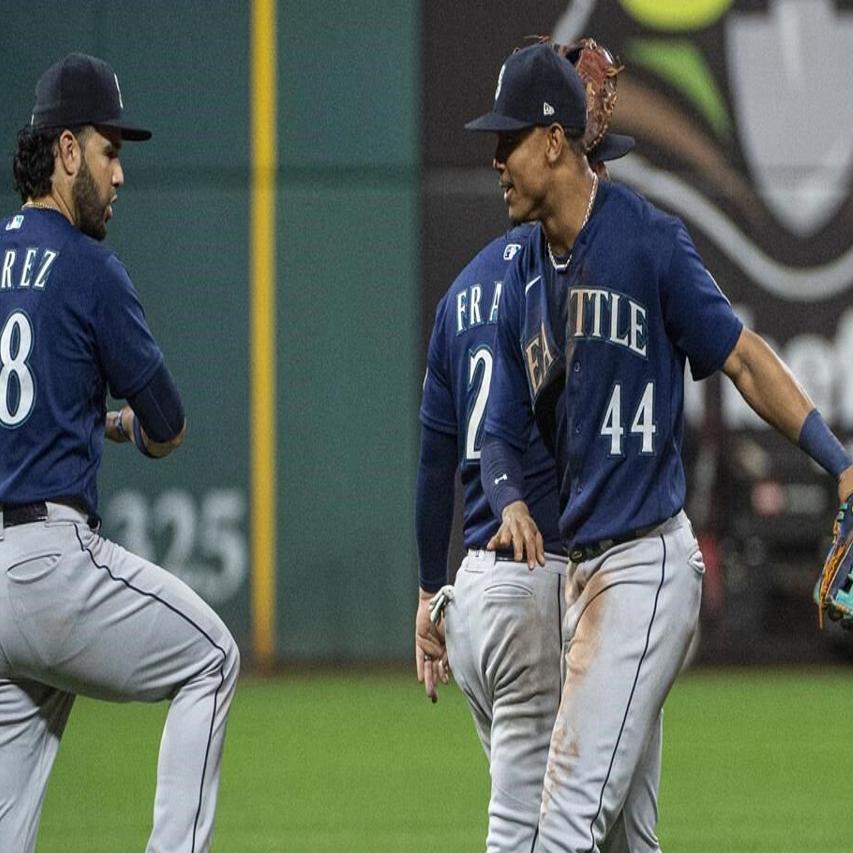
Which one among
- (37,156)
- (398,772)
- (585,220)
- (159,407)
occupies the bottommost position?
(398,772)

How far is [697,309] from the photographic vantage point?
4.39m

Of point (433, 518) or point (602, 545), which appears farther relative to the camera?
point (433, 518)

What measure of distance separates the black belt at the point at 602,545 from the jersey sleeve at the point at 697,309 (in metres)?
0.39

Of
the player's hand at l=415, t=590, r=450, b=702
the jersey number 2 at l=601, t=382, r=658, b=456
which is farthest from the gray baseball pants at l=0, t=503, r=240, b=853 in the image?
the jersey number 2 at l=601, t=382, r=658, b=456

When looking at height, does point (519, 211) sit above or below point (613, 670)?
above

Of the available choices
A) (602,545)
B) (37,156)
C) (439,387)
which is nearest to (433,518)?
(439,387)

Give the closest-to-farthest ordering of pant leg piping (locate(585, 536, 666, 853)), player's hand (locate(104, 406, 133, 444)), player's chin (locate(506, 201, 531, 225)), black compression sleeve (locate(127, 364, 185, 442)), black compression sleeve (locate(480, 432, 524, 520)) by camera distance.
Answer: pant leg piping (locate(585, 536, 666, 853)), player's chin (locate(506, 201, 531, 225)), black compression sleeve (locate(480, 432, 524, 520)), black compression sleeve (locate(127, 364, 185, 442)), player's hand (locate(104, 406, 133, 444))

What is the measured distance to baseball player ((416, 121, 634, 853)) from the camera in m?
4.77

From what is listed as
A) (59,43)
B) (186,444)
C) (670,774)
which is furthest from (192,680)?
(59,43)

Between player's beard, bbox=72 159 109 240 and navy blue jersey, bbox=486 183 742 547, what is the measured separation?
1230 mm

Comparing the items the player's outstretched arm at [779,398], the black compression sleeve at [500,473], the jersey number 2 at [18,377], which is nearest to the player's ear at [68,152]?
the jersey number 2 at [18,377]

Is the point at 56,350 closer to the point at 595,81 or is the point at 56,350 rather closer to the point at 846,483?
the point at 595,81

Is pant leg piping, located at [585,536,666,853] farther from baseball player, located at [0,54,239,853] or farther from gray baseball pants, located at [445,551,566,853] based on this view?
baseball player, located at [0,54,239,853]

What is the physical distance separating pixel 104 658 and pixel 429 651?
91 cm
